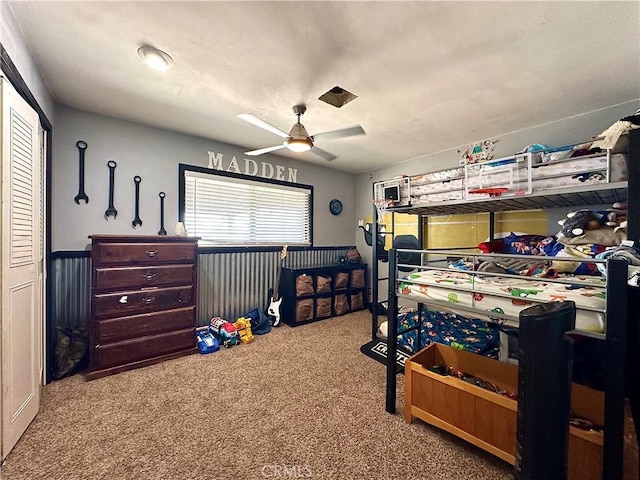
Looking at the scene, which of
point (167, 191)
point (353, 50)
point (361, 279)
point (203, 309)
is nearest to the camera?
point (353, 50)

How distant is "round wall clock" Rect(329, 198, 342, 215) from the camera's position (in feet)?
14.9

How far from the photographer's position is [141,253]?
239 cm

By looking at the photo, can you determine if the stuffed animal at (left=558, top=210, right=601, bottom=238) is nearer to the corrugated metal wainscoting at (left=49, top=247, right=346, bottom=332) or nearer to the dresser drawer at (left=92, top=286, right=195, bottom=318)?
the corrugated metal wainscoting at (left=49, top=247, right=346, bottom=332)

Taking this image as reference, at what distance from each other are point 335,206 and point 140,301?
313 cm

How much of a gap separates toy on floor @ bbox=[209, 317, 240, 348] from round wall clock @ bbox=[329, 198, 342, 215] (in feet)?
8.22

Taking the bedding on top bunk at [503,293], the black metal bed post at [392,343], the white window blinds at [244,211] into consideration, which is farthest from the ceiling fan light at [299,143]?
the white window blinds at [244,211]

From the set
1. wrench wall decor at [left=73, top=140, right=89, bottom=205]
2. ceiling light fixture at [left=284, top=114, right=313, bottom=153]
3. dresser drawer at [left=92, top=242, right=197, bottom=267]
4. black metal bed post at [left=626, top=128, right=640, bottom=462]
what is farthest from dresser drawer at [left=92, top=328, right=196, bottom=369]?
black metal bed post at [left=626, top=128, right=640, bottom=462]

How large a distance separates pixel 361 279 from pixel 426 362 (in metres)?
2.47

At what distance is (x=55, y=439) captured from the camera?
151 cm

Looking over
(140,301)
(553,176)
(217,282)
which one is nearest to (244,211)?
(217,282)

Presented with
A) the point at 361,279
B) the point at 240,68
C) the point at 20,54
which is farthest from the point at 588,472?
the point at 20,54

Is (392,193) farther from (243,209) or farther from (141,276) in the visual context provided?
(141,276)

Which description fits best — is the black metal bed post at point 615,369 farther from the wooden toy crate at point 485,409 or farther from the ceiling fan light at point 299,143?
the ceiling fan light at point 299,143

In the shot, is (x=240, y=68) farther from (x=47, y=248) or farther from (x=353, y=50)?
(x=47, y=248)
